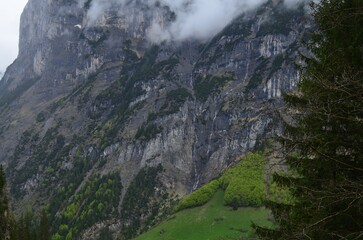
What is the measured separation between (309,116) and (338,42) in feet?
11.1

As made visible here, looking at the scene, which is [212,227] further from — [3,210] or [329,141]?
[329,141]

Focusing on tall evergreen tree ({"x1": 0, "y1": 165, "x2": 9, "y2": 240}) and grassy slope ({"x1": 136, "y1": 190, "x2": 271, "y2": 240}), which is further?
grassy slope ({"x1": 136, "y1": 190, "x2": 271, "y2": 240})

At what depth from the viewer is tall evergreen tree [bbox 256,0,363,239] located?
40.1 ft

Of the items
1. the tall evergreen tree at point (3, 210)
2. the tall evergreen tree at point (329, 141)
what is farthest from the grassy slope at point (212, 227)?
the tall evergreen tree at point (329, 141)

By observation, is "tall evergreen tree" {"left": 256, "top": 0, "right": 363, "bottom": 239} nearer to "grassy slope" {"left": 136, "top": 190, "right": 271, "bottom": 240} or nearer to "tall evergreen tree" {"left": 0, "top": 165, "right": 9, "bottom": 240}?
"tall evergreen tree" {"left": 0, "top": 165, "right": 9, "bottom": 240}

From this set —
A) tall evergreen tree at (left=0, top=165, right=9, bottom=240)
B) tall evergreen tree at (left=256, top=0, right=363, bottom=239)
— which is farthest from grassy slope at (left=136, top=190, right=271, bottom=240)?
tall evergreen tree at (left=256, top=0, right=363, bottom=239)

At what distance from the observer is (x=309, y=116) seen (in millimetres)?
15805

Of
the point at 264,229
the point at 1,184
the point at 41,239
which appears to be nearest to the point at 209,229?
the point at 41,239

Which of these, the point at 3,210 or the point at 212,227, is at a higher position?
the point at 3,210

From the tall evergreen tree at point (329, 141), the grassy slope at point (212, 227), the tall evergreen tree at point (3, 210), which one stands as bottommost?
the grassy slope at point (212, 227)

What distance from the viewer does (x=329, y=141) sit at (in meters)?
14.0

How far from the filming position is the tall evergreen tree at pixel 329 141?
12219mm

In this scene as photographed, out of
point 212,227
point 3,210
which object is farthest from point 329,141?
point 212,227

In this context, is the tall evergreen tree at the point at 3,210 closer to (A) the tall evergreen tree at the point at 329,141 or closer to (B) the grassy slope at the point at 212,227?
(A) the tall evergreen tree at the point at 329,141
